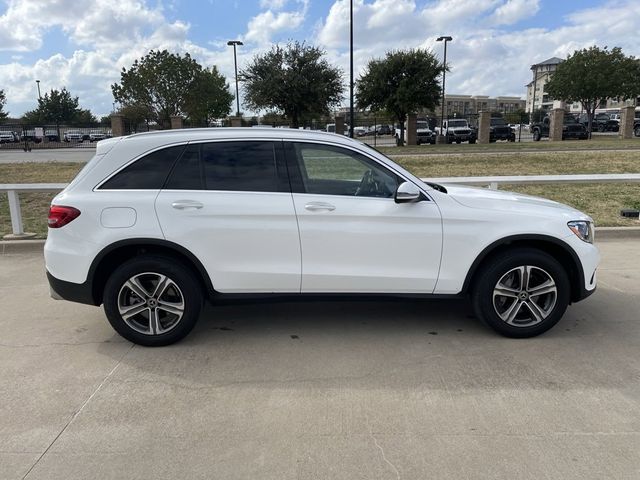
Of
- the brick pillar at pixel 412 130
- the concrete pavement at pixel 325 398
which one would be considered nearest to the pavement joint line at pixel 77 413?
the concrete pavement at pixel 325 398

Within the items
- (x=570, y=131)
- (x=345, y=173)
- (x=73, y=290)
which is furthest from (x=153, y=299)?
(x=570, y=131)

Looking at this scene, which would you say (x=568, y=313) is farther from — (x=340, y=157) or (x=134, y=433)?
(x=134, y=433)

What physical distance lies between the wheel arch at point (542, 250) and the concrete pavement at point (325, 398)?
0.48 meters

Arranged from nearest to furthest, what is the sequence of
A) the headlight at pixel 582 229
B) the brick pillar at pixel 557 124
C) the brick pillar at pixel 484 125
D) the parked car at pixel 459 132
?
the headlight at pixel 582 229, the brick pillar at pixel 484 125, the parked car at pixel 459 132, the brick pillar at pixel 557 124

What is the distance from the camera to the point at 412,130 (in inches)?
1505

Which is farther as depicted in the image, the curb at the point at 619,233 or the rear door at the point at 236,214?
the curb at the point at 619,233

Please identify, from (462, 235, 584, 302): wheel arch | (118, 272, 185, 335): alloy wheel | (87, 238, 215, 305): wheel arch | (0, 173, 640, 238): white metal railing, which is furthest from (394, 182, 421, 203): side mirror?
(0, 173, 640, 238): white metal railing

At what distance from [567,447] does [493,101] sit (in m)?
155

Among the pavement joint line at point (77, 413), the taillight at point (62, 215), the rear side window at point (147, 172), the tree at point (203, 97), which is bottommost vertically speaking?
the pavement joint line at point (77, 413)

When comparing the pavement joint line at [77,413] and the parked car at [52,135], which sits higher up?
the parked car at [52,135]

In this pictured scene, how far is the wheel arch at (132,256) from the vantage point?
4.11 meters

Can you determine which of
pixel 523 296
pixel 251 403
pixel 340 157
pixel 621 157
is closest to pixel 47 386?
pixel 251 403

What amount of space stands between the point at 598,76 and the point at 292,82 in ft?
98.9

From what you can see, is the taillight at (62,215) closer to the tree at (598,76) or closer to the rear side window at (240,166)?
the rear side window at (240,166)
